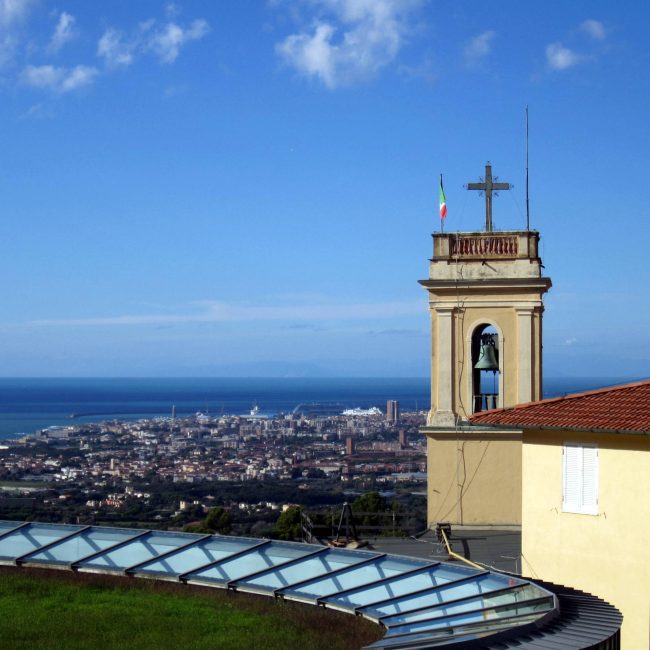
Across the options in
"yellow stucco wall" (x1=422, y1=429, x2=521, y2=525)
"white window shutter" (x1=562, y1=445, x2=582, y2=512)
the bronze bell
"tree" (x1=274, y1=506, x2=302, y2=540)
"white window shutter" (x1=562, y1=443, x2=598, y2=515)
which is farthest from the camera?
"tree" (x1=274, y1=506, x2=302, y2=540)

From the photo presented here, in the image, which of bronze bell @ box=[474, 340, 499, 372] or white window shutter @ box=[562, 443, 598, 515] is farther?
bronze bell @ box=[474, 340, 499, 372]

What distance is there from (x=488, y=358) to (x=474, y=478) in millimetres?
2531

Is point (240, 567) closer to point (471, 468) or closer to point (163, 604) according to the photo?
point (163, 604)

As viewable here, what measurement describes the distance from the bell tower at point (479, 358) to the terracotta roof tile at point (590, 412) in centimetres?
759

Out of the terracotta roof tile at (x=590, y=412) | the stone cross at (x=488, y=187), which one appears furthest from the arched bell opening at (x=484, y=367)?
the terracotta roof tile at (x=590, y=412)

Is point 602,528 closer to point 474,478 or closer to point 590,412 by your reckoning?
point 590,412

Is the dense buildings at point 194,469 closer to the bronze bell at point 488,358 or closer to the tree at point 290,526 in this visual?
the tree at point 290,526

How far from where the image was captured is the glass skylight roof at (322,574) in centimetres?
996

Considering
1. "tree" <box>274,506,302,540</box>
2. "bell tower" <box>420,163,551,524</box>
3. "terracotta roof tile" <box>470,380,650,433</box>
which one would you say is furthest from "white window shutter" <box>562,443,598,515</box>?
"tree" <box>274,506,302,540</box>

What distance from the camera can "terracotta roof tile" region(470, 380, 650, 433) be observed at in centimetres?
1427

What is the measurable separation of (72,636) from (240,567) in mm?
2408

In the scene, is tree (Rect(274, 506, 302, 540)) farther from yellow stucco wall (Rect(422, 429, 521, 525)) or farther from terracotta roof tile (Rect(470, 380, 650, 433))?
terracotta roof tile (Rect(470, 380, 650, 433))

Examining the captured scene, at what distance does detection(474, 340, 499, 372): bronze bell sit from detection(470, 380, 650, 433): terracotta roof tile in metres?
7.90

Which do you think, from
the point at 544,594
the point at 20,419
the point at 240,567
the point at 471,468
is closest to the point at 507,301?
the point at 471,468
